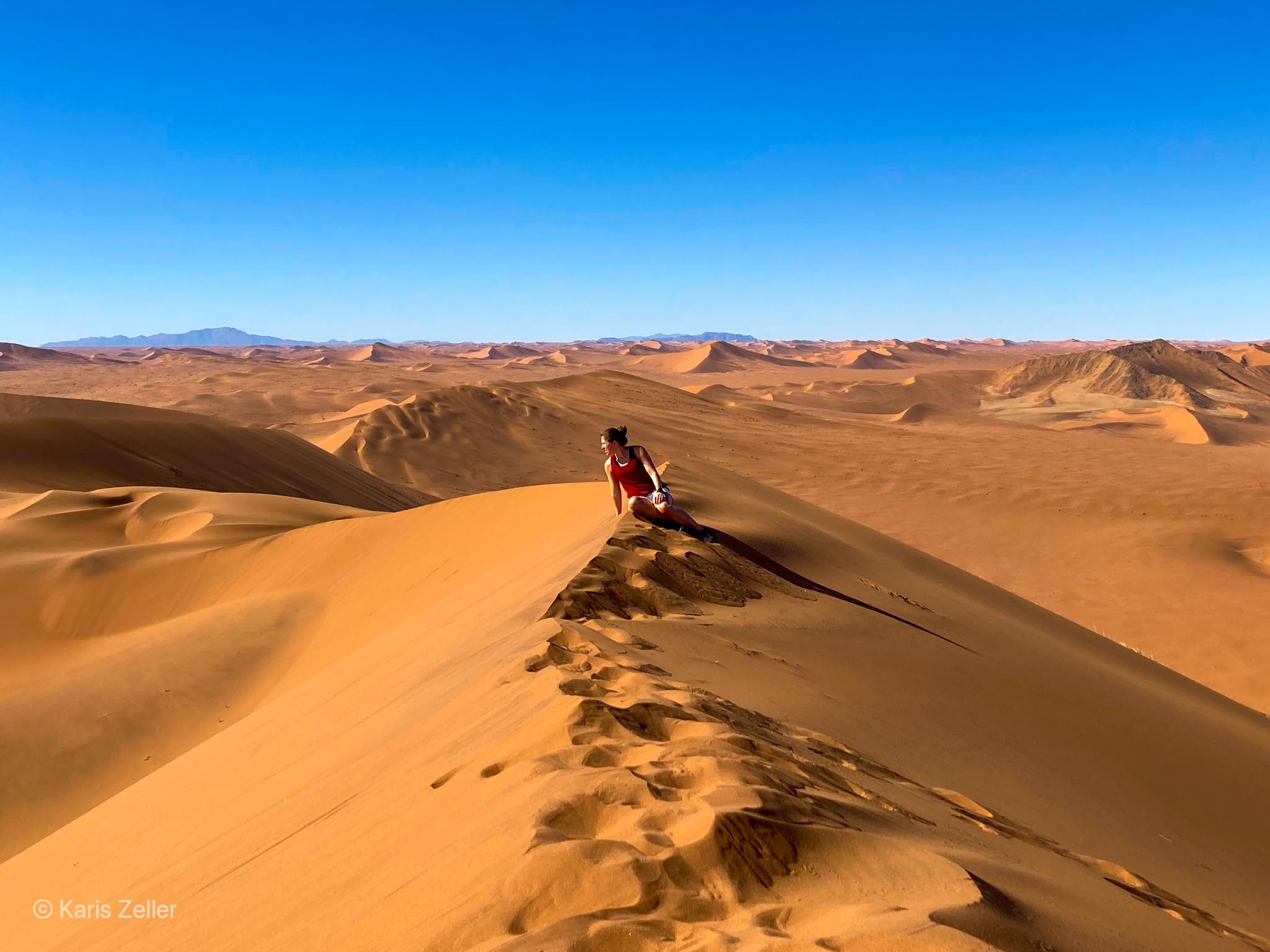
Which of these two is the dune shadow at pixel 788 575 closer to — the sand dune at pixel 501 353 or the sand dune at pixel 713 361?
the sand dune at pixel 713 361

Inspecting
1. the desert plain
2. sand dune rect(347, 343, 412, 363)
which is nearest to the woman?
the desert plain

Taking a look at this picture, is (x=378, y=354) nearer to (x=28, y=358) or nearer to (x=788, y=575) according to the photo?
(x=28, y=358)

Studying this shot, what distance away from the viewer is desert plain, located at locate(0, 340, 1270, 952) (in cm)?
197

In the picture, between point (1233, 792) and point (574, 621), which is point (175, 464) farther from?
point (1233, 792)

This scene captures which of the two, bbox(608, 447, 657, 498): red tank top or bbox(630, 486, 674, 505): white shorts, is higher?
bbox(608, 447, 657, 498): red tank top

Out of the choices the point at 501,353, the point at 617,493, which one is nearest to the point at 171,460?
the point at 617,493

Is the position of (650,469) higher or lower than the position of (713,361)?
lower

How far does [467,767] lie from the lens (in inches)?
104

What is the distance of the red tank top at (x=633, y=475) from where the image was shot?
5680 millimetres

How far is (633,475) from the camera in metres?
5.71

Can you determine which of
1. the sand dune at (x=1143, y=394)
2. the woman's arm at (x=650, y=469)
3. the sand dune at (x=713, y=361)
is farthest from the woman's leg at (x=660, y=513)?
the sand dune at (x=713, y=361)

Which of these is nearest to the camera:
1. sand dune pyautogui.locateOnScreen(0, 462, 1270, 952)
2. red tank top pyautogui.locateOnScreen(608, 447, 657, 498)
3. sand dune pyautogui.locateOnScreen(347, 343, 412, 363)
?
sand dune pyautogui.locateOnScreen(0, 462, 1270, 952)

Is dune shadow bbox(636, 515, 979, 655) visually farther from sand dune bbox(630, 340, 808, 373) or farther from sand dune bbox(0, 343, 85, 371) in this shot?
sand dune bbox(0, 343, 85, 371)

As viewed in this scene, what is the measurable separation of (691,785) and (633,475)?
140 inches
